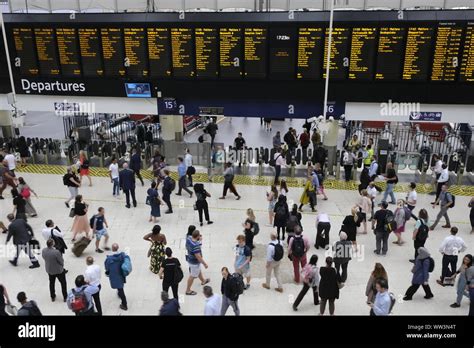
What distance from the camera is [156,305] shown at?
9.88 m

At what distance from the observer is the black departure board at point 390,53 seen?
1369 cm

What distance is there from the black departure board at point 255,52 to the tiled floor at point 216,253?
3756 mm

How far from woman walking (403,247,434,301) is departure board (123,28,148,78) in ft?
32.5

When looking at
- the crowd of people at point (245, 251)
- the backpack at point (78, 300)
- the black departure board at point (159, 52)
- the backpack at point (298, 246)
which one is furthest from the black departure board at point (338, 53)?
the backpack at point (78, 300)

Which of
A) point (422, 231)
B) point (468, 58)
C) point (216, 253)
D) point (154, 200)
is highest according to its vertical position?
point (468, 58)

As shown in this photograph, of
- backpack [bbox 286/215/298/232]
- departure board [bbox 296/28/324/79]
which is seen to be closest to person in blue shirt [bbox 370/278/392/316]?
backpack [bbox 286/215/298/232]

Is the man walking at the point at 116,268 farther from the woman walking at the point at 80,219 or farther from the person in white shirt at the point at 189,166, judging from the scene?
the person in white shirt at the point at 189,166

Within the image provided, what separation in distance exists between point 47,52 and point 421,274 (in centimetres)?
1273

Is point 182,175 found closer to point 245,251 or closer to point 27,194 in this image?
point 27,194

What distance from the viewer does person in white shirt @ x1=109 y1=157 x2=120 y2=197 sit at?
14.6 metres

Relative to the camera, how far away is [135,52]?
15.0 m

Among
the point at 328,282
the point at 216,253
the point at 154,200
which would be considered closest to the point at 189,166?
the point at 154,200

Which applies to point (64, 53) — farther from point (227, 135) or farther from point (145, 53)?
point (227, 135)

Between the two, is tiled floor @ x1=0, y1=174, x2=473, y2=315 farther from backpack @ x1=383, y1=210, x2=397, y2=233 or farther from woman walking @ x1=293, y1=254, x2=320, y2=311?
backpack @ x1=383, y1=210, x2=397, y2=233
